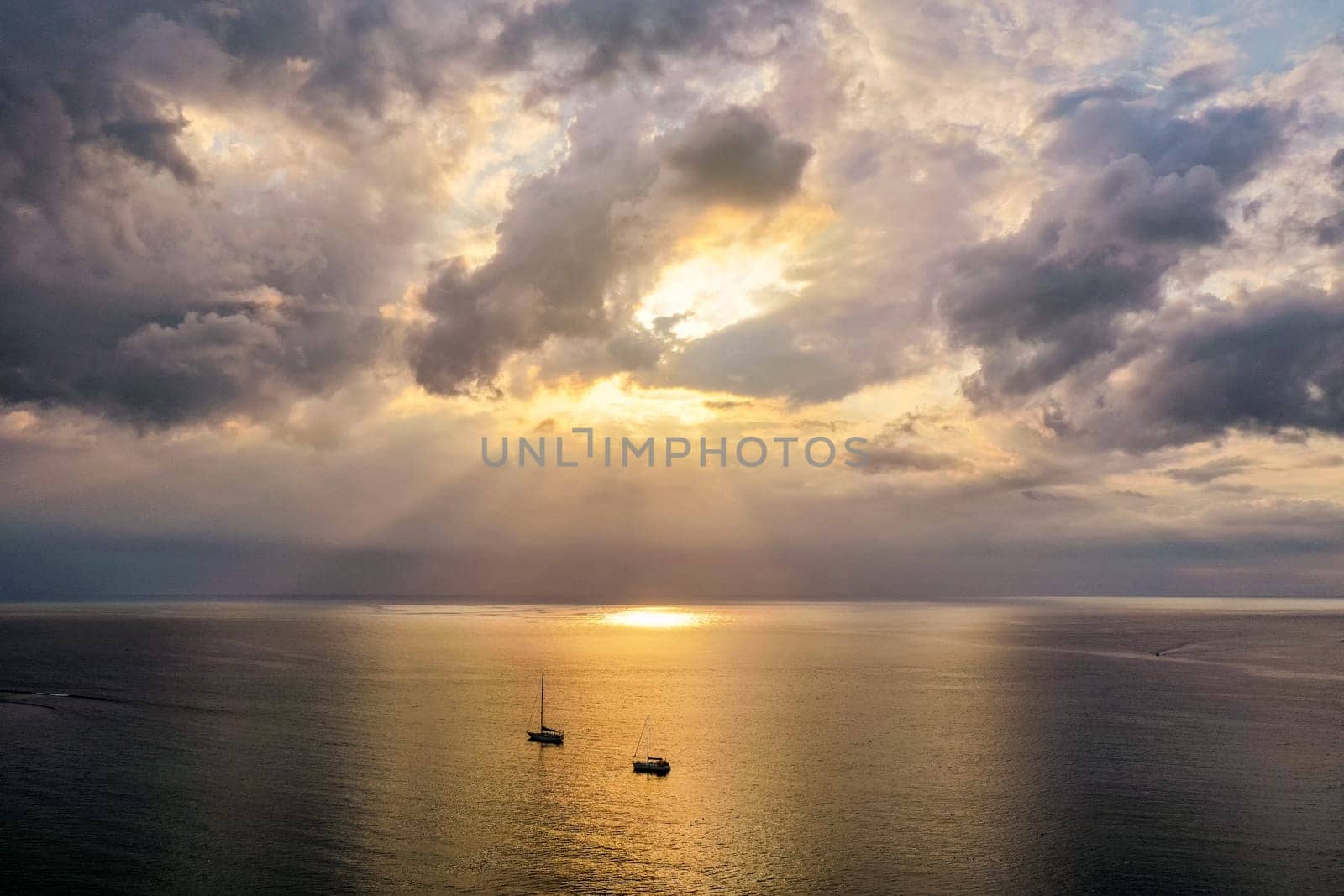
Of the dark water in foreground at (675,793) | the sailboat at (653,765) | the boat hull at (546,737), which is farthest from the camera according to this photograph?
the boat hull at (546,737)

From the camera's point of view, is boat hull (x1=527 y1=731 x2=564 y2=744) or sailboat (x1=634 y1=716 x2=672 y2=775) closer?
sailboat (x1=634 y1=716 x2=672 y2=775)

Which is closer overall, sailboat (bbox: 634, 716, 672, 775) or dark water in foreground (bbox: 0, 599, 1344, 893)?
dark water in foreground (bbox: 0, 599, 1344, 893)

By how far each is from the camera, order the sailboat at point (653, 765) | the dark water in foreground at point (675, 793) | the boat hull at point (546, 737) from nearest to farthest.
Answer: the dark water in foreground at point (675, 793)
the sailboat at point (653, 765)
the boat hull at point (546, 737)

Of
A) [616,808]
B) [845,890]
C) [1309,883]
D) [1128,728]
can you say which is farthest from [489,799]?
[1128,728]

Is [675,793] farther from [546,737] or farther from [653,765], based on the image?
[546,737]

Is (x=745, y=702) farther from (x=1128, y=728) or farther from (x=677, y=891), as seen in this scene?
(x=677, y=891)

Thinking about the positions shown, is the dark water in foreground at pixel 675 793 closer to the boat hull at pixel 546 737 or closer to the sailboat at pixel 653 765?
the sailboat at pixel 653 765

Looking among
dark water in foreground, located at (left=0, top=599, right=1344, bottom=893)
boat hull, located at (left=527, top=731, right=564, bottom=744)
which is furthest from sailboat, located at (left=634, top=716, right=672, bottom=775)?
boat hull, located at (left=527, top=731, right=564, bottom=744)

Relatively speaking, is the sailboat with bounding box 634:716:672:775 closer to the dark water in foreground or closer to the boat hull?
the dark water in foreground

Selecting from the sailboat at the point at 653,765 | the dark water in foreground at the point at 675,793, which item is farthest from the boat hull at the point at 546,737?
the sailboat at the point at 653,765

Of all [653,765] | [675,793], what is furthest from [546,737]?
[675,793]

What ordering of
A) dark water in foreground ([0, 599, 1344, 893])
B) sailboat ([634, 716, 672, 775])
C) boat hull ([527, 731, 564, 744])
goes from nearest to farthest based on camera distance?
dark water in foreground ([0, 599, 1344, 893])
sailboat ([634, 716, 672, 775])
boat hull ([527, 731, 564, 744])

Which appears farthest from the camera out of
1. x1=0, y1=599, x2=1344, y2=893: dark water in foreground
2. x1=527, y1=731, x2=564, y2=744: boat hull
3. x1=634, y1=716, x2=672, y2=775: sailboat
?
x1=527, y1=731, x2=564, y2=744: boat hull
